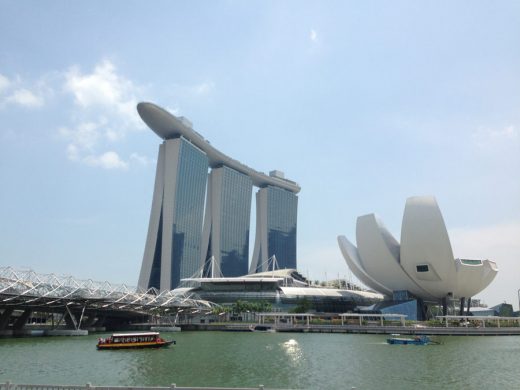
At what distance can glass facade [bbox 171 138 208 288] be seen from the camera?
401 ft

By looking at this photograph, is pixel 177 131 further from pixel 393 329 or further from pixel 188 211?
pixel 393 329

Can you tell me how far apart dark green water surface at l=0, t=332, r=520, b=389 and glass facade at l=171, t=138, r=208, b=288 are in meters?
78.9

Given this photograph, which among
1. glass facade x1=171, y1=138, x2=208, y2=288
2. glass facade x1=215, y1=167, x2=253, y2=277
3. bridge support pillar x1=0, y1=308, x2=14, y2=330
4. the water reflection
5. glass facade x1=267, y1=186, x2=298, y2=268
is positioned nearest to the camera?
the water reflection

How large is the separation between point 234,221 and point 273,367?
12155 centimetres

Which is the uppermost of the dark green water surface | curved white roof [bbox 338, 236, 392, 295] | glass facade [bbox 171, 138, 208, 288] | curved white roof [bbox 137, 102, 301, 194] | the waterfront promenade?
curved white roof [bbox 137, 102, 301, 194]

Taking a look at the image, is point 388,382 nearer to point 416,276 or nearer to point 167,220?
point 416,276

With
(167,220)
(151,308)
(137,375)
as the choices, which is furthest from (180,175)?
(137,375)

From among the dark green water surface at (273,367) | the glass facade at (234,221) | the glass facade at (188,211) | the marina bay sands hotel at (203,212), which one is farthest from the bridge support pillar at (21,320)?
the glass facade at (234,221)

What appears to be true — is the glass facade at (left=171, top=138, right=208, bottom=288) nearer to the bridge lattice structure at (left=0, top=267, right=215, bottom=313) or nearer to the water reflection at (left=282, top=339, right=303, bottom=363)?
the bridge lattice structure at (left=0, top=267, right=215, bottom=313)

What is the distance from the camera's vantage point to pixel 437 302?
10106 cm

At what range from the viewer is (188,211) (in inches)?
4995

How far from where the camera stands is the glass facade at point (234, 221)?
147m

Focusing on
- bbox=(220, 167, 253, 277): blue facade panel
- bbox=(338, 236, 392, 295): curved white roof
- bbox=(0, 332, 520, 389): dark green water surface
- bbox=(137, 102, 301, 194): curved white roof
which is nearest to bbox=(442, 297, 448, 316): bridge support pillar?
bbox=(338, 236, 392, 295): curved white roof

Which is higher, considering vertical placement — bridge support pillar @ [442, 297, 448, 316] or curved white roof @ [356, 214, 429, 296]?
curved white roof @ [356, 214, 429, 296]
